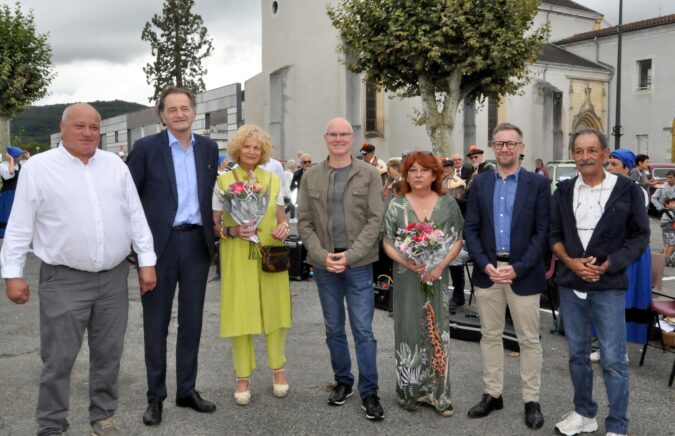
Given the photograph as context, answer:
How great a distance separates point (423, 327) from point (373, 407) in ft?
2.23

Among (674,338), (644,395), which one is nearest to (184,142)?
(644,395)

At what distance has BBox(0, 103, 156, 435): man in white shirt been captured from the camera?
→ 12.1 ft

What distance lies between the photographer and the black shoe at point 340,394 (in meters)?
4.74

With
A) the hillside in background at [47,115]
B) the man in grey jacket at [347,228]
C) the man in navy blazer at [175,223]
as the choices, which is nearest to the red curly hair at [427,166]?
the man in grey jacket at [347,228]

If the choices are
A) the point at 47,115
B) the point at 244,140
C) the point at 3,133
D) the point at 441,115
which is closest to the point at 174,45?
the point at 3,133

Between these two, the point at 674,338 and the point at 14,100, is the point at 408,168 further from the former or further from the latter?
the point at 14,100

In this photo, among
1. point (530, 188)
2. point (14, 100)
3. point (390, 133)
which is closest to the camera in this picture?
point (530, 188)

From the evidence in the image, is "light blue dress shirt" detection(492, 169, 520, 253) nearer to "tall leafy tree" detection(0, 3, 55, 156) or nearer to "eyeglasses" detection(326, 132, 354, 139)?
"eyeglasses" detection(326, 132, 354, 139)

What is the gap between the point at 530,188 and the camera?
14.1 feet

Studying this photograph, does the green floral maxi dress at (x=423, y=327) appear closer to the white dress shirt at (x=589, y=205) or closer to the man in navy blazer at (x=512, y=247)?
the man in navy blazer at (x=512, y=247)

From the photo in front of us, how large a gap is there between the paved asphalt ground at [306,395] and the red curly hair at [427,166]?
1651mm

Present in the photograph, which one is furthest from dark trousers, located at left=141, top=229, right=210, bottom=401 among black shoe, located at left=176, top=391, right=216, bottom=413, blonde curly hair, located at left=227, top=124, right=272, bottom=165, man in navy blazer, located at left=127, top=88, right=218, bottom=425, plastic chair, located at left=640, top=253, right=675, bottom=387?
plastic chair, located at left=640, top=253, right=675, bottom=387

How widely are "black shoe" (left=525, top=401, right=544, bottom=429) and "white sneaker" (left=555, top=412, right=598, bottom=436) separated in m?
0.12

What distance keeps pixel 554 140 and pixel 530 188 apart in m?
34.6
